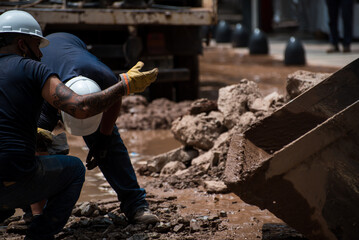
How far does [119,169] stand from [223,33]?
55.2 feet

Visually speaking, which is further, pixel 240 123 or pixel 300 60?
pixel 300 60

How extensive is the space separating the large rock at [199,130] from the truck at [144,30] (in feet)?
6.43

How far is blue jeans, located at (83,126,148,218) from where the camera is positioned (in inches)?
148

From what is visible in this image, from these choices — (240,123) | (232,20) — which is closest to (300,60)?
(240,123)

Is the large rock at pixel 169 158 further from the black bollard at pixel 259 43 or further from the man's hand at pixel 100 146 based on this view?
the black bollard at pixel 259 43

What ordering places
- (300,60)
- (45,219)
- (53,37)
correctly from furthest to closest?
(300,60)
(53,37)
(45,219)

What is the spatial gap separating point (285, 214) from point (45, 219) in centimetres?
132

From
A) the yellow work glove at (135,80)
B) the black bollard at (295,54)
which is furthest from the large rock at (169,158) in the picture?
the black bollard at (295,54)

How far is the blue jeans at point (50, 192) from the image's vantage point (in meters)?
3.01

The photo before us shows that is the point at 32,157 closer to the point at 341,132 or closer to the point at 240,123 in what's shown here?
the point at 341,132

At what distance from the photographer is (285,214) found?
3039mm

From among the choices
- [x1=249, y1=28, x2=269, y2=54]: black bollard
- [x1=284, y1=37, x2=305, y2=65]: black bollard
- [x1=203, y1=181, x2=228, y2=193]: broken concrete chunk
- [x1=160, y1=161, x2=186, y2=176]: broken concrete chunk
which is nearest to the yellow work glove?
[x1=203, y1=181, x2=228, y2=193]: broken concrete chunk

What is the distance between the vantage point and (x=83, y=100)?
9.58ft

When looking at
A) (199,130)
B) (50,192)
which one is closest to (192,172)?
(199,130)
